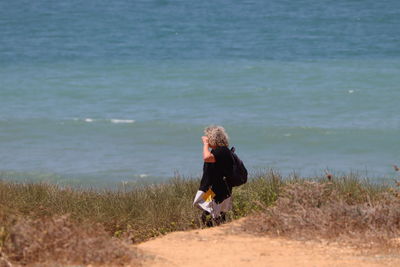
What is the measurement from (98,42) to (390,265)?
3449 centimetres

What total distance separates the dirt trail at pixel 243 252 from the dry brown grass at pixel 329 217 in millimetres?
227

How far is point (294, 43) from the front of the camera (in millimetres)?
38312

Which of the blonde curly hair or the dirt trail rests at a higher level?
the blonde curly hair

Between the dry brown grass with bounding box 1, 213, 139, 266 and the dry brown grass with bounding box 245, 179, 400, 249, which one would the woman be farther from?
the dry brown grass with bounding box 1, 213, 139, 266

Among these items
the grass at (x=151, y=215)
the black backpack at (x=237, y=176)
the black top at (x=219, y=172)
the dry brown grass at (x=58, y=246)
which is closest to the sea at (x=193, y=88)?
the grass at (x=151, y=215)

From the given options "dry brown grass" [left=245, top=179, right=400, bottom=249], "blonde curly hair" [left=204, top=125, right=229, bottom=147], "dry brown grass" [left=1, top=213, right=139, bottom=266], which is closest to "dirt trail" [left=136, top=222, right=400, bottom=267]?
"dry brown grass" [left=245, top=179, right=400, bottom=249]

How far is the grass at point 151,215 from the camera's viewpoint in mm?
7645

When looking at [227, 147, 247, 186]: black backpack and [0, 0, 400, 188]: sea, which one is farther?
[0, 0, 400, 188]: sea

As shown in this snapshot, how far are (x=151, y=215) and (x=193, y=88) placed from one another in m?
18.9

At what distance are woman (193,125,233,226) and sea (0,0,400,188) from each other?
2.50 metres

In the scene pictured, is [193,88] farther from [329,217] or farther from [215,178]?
[329,217]

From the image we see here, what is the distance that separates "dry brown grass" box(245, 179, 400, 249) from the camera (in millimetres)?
8805

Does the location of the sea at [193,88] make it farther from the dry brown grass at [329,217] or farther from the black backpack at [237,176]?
the dry brown grass at [329,217]

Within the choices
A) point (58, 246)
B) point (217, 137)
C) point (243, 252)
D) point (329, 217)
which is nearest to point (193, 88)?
point (217, 137)
